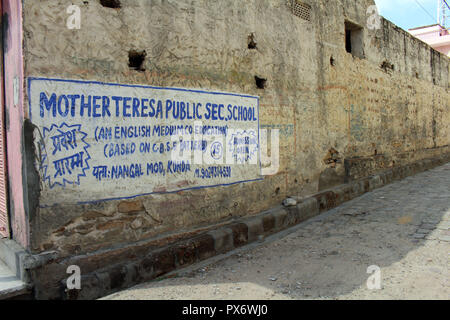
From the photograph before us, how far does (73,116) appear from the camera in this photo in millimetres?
3094

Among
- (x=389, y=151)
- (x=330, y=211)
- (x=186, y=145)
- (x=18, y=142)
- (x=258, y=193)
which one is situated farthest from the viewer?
(x=389, y=151)

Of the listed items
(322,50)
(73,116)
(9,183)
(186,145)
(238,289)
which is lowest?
(238,289)

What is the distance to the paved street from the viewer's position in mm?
3027

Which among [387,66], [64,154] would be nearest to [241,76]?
[64,154]

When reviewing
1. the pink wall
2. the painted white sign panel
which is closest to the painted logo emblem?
the painted white sign panel

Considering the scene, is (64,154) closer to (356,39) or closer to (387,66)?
(356,39)

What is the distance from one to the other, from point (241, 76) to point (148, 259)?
256cm

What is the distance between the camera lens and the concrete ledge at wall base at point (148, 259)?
291 cm

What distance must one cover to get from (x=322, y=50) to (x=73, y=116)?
4655 mm

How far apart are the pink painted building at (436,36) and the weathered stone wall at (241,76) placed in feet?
42.3

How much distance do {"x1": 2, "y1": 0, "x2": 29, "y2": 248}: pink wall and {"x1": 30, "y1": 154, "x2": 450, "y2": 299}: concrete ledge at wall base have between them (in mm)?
388

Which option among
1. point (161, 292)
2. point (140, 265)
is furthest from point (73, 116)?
point (161, 292)

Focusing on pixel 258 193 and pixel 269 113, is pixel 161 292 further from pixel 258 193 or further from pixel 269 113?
pixel 269 113

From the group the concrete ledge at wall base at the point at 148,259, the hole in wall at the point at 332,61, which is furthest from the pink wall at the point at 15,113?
the hole in wall at the point at 332,61
